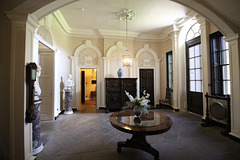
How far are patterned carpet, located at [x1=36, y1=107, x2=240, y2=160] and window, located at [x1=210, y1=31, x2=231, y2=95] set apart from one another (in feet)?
4.35

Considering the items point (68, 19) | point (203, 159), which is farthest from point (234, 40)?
point (68, 19)

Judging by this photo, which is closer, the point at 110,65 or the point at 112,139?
the point at 112,139

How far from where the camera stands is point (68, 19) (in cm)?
500

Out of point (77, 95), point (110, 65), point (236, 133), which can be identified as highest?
point (110, 65)

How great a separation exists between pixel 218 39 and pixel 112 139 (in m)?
4.66

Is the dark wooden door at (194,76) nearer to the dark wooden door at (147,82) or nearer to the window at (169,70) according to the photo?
the window at (169,70)

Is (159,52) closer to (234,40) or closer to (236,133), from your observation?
(234,40)

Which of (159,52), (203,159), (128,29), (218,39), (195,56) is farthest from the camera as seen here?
(159,52)

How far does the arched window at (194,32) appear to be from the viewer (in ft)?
15.8

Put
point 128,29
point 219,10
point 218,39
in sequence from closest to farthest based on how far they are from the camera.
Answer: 1. point 219,10
2. point 218,39
3. point 128,29

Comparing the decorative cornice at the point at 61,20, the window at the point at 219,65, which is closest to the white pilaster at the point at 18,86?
the decorative cornice at the point at 61,20

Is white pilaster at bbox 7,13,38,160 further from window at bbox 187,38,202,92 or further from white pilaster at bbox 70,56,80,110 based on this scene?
window at bbox 187,38,202,92

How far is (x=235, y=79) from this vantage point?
2807mm

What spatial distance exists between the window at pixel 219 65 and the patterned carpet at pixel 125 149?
1.33 m
